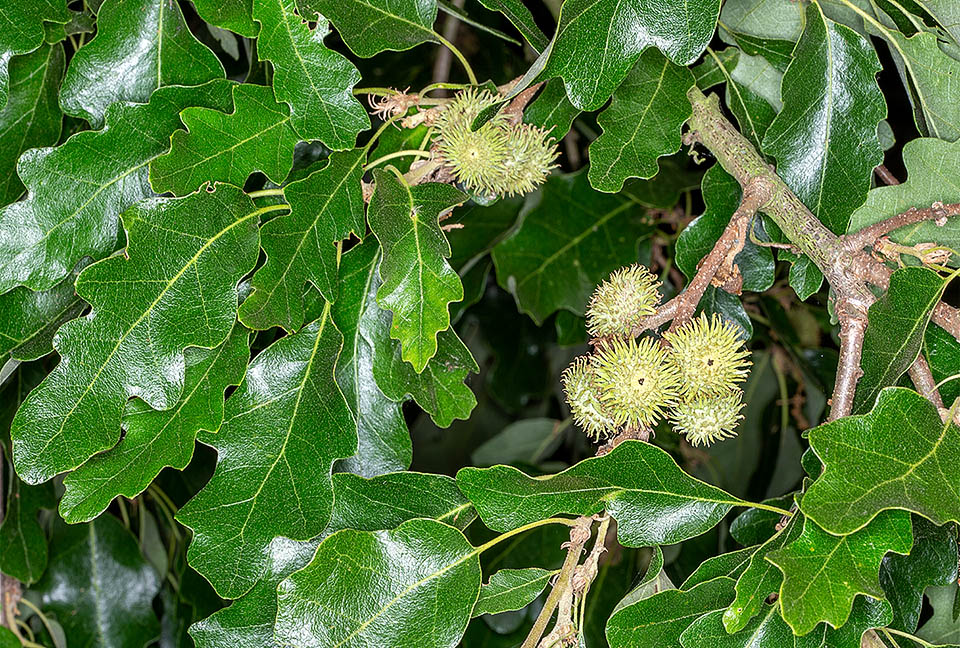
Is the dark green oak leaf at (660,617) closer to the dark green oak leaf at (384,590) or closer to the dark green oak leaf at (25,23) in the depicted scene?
the dark green oak leaf at (384,590)

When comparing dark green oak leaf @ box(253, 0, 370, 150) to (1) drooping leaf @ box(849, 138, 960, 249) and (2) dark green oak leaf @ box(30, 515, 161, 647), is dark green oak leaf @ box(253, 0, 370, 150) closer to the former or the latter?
(1) drooping leaf @ box(849, 138, 960, 249)

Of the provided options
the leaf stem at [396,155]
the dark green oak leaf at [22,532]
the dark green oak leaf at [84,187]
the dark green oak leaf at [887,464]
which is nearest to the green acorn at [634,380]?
the dark green oak leaf at [887,464]

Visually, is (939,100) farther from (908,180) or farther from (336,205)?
(336,205)

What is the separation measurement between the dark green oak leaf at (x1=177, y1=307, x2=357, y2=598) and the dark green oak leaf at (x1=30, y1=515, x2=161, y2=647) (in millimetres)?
511

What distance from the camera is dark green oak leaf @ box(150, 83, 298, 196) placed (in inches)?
26.4

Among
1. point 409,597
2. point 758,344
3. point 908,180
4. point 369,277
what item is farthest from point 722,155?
point 758,344

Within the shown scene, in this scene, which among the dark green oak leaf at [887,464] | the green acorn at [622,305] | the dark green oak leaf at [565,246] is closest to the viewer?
the dark green oak leaf at [887,464]

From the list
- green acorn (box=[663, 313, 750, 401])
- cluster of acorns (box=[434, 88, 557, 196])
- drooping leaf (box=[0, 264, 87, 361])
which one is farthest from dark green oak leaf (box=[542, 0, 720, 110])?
drooping leaf (box=[0, 264, 87, 361])

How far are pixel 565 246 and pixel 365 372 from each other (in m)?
0.43

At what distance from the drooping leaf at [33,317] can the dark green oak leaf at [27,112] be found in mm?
84

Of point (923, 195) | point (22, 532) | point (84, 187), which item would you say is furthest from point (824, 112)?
point (22, 532)

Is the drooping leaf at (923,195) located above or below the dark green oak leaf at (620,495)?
above

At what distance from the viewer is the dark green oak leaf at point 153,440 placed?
67 cm

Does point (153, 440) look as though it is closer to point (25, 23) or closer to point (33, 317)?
point (33, 317)
